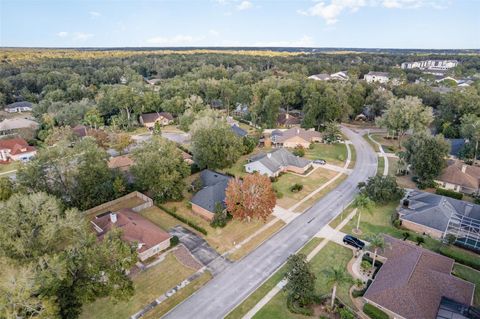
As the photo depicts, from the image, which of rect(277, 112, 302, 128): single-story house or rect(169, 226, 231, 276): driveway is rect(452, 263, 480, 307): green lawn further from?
rect(277, 112, 302, 128): single-story house

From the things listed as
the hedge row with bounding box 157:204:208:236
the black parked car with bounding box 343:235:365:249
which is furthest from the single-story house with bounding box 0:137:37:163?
the black parked car with bounding box 343:235:365:249

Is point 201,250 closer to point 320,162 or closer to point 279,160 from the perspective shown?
point 279,160

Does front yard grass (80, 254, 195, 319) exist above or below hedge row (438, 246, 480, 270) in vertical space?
below

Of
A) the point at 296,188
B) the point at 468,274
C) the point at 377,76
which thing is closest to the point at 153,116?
the point at 296,188

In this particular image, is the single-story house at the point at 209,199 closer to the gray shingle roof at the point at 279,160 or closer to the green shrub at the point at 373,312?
the gray shingle roof at the point at 279,160

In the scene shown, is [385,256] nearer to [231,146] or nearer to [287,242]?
[287,242]

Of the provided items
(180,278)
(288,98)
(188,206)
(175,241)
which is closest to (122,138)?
(188,206)
